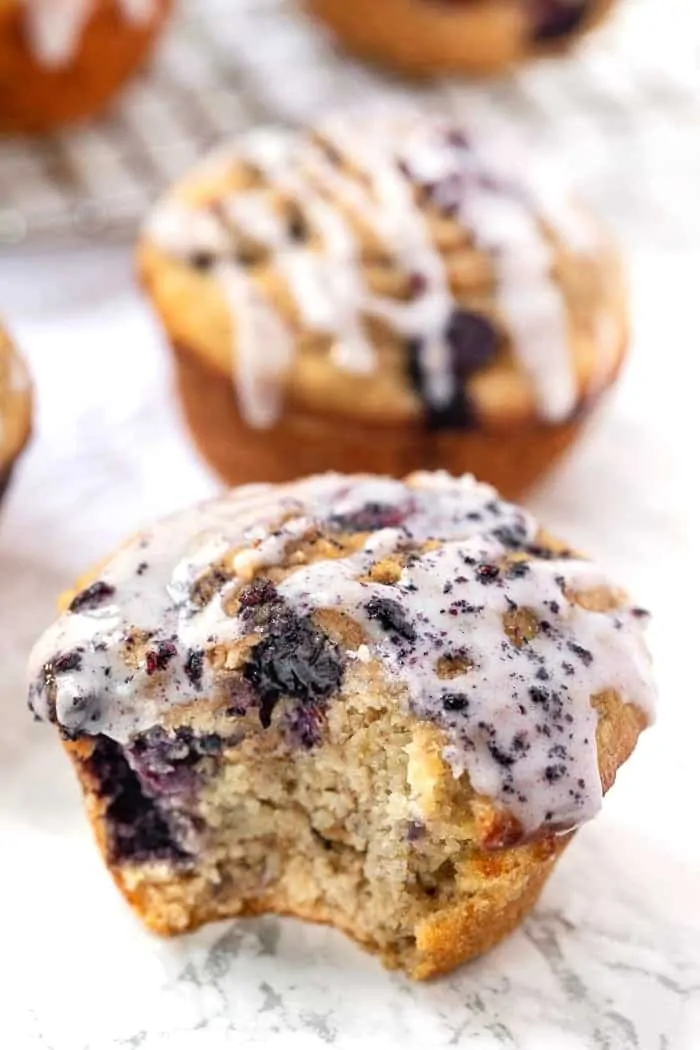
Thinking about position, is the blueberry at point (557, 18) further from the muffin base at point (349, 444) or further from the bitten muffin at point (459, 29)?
the muffin base at point (349, 444)

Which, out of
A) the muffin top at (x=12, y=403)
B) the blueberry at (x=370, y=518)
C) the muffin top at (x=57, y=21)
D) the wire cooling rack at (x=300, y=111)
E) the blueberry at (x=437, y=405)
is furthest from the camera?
the wire cooling rack at (x=300, y=111)

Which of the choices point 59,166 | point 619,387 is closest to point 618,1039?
point 619,387

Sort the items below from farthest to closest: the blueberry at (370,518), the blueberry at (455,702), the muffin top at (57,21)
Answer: the muffin top at (57,21) < the blueberry at (370,518) < the blueberry at (455,702)

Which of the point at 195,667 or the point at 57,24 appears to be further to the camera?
the point at 57,24

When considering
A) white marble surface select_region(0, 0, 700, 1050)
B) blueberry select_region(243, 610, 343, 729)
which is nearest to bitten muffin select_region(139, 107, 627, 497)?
white marble surface select_region(0, 0, 700, 1050)

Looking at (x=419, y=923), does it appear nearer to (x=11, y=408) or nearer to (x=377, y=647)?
(x=377, y=647)

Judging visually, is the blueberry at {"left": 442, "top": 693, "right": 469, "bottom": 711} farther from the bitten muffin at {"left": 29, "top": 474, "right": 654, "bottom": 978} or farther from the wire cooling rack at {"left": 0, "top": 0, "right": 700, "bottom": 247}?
the wire cooling rack at {"left": 0, "top": 0, "right": 700, "bottom": 247}

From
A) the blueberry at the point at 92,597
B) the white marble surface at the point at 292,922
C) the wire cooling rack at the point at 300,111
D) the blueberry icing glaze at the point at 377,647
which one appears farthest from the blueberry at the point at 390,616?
the wire cooling rack at the point at 300,111

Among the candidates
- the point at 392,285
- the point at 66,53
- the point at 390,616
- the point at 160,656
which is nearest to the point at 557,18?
the point at 66,53
